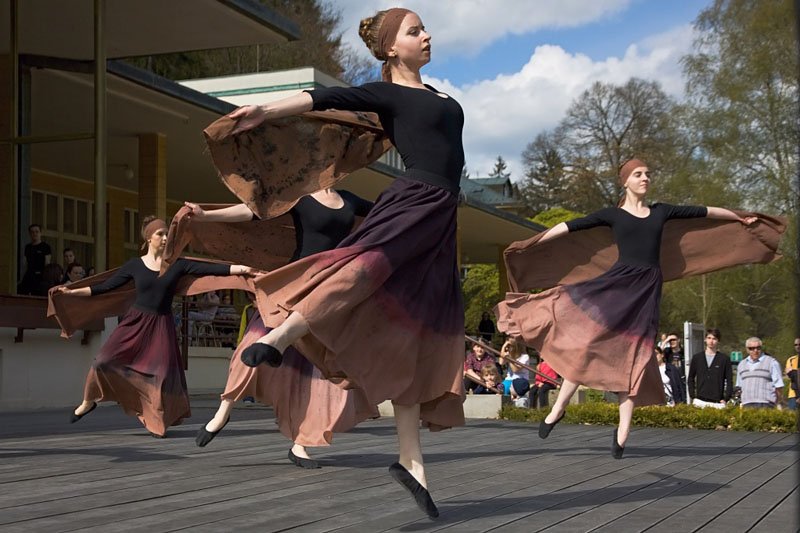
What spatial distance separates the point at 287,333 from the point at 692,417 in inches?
359

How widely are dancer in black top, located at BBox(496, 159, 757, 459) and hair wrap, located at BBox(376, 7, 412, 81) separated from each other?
12.2 feet

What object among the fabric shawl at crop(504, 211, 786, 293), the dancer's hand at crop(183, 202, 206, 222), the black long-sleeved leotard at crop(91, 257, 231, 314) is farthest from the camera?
the black long-sleeved leotard at crop(91, 257, 231, 314)

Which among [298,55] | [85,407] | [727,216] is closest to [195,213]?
[85,407]

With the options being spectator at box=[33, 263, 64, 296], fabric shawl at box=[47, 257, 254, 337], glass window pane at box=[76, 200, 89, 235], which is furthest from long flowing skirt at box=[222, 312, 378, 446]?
glass window pane at box=[76, 200, 89, 235]

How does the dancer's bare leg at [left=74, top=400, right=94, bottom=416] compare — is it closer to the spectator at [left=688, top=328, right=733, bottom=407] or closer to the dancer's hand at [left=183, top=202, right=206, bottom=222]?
the dancer's hand at [left=183, top=202, right=206, bottom=222]

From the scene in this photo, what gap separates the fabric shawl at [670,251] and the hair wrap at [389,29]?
4.25 m

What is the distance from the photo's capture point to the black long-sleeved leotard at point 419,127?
17.5 ft

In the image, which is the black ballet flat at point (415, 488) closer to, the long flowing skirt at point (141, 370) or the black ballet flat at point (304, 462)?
the black ballet flat at point (304, 462)

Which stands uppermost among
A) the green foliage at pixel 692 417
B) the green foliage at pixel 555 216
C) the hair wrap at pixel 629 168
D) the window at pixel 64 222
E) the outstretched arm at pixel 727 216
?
the green foliage at pixel 555 216

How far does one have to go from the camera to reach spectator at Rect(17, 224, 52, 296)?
1739 centimetres

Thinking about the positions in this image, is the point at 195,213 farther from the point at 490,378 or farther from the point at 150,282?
the point at 490,378

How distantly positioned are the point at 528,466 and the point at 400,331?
3149mm

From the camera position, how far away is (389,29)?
5.50 metres

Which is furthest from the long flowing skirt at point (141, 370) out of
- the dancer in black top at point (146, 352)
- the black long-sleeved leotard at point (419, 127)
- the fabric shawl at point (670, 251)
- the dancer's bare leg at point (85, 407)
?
the black long-sleeved leotard at point (419, 127)
